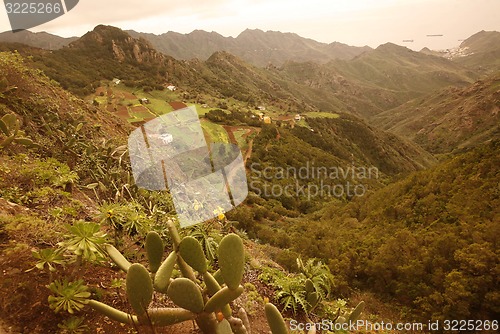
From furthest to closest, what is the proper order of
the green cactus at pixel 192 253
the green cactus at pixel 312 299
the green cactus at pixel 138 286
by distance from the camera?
the green cactus at pixel 312 299
the green cactus at pixel 192 253
the green cactus at pixel 138 286

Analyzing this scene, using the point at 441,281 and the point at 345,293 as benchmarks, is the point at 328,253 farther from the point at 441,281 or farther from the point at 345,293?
the point at 441,281

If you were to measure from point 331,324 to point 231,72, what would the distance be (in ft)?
422

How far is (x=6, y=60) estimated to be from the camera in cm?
824

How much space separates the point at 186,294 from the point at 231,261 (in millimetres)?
447

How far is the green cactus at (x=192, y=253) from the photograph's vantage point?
277 centimetres

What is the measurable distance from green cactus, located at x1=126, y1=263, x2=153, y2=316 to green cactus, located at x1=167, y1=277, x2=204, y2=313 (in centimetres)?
18

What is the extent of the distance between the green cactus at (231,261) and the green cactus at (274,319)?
0.37m

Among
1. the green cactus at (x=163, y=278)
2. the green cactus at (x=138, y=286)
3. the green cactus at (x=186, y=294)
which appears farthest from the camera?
the green cactus at (x=163, y=278)

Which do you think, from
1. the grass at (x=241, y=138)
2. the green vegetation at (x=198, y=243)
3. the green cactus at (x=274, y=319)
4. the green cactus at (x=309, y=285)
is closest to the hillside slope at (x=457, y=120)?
the grass at (x=241, y=138)

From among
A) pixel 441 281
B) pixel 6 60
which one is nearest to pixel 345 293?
pixel 441 281

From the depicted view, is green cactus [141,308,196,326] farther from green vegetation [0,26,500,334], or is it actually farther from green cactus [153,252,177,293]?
green cactus [153,252,177,293]

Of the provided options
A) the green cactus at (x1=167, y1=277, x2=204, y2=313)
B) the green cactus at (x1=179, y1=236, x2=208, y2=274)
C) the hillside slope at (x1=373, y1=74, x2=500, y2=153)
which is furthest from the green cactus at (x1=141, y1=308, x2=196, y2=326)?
the hillside slope at (x1=373, y1=74, x2=500, y2=153)

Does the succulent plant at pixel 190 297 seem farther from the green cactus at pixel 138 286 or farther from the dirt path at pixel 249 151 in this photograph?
the dirt path at pixel 249 151

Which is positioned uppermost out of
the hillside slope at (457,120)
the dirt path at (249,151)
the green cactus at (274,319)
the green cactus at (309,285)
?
the green cactus at (274,319)
